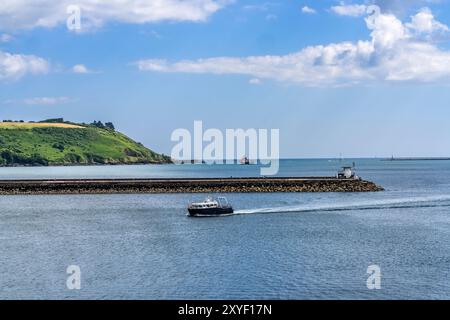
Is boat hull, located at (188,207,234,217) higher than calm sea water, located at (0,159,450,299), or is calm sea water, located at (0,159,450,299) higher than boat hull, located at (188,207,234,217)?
boat hull, located at (188,207,234,217)

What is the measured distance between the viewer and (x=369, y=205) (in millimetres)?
107812

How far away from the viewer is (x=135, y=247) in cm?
6462

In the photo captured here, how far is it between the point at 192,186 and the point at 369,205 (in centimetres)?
4474

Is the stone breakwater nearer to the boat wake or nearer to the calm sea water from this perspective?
the boat wake

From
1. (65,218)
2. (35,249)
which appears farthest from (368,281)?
(65,218)

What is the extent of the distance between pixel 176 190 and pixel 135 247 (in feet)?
239

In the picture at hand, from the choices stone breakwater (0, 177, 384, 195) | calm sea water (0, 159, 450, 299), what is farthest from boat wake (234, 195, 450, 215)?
stone breakwater (0, 177, 384, 195)

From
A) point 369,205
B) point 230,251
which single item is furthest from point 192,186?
point 230,251

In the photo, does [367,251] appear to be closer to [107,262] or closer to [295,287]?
[295,287]

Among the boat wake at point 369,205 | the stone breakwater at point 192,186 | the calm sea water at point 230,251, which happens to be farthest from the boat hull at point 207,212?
the stone breakwater at point 192,186

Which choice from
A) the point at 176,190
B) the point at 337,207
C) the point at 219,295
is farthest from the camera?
the point at 176,190

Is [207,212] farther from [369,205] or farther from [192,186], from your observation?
[192,186]

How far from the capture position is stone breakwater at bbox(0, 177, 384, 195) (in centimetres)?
13738

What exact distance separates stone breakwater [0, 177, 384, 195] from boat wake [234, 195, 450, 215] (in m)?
21.4
